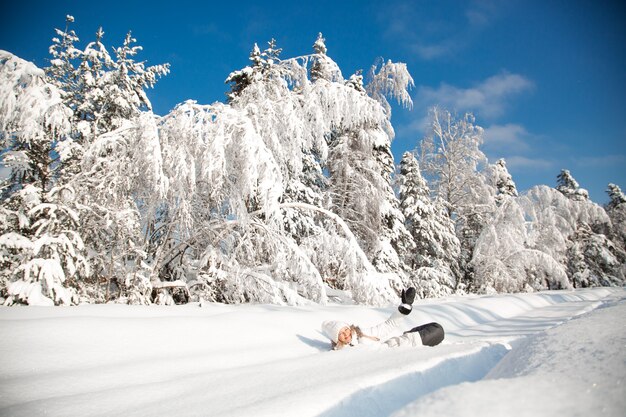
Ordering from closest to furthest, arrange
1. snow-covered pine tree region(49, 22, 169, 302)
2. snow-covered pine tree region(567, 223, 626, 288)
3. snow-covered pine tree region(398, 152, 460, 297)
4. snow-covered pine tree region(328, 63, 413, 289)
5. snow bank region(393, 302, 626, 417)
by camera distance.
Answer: snow bank region(393, 302, 626, 417)
snow-covered pine tree region(49, 22, 169, 302)
snow-covered pine tree region(328, 63, 413, 289)
snow-covered pine tree region(398, 152, 460, 297)
snow-covered pine tree region(567, 223, 626, 288)

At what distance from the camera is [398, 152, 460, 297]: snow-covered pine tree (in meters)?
15.8

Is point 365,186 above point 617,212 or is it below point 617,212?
below

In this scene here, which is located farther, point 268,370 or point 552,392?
point 268,370

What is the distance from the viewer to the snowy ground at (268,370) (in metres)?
1.16

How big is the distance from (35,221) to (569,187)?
1580 inches

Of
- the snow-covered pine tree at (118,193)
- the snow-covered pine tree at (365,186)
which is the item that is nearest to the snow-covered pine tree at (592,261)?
the snow-covered pine tree at (365,186)

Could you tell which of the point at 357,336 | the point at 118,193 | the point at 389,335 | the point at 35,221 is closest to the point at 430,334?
the point at 389,335

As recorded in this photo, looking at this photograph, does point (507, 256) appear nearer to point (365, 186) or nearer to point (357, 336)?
point (365, 186)

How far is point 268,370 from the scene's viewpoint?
2717mm

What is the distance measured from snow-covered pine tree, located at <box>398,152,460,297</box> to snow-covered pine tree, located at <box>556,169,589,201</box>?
21.0 m

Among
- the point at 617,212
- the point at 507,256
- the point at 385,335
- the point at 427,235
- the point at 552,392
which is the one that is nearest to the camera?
the point at 552,392

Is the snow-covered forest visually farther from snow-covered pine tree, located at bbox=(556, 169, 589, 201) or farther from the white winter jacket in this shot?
snow-covered pine tree, located at bbox=(556, 169, 589, 201)

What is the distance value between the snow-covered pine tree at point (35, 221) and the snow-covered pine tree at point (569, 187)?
126 ft

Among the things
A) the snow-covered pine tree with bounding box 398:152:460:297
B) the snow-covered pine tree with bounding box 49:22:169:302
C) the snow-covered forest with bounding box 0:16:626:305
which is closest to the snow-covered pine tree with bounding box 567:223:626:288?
the snow-covered pine tree with bounding box 398:152:460:297
